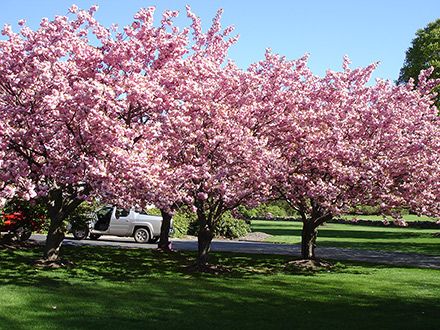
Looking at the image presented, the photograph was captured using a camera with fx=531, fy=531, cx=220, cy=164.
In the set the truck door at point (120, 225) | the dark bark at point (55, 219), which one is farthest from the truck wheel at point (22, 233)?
the dark bark at point (55, 219)

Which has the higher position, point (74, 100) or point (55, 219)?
point (74, 100)

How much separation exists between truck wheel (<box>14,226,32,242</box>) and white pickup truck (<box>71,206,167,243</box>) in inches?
165

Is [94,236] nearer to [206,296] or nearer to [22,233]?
[22,233]

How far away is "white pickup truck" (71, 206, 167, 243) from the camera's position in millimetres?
26594

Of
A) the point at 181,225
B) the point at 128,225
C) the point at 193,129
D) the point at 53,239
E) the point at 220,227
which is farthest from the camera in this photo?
the point at 220,227

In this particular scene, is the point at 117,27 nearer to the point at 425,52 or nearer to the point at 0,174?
the point at 0,174

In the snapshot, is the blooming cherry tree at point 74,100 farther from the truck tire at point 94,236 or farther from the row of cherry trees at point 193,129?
the truck tire at point 94,236

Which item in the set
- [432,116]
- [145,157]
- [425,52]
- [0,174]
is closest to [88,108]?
[145,157]

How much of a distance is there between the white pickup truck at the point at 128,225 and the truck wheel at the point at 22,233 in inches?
165

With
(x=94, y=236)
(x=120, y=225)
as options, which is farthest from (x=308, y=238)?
(x=94, y=236)

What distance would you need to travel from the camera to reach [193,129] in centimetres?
1509

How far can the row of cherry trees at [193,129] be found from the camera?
1296cm

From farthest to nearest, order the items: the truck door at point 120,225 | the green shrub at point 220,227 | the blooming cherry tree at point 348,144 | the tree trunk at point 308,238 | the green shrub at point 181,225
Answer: the green shrub at point 220,227
the green shrub at point 181,225
the truck door at point 120,225
the tree trunk at point 308,238
the blooming cherry tree at point 348,144

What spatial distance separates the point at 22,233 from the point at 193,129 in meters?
10.9
